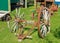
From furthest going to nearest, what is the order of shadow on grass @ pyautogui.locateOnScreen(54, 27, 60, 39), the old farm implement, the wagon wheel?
shadow on grass @ pyautogui.locateOnScreen(54, 27, 60, 39) < the wagon wheel < the old farm implement

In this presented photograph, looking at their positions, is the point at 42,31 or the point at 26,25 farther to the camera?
the point at 26,25

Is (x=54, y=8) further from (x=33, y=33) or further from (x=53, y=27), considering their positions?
(x=33, y=33)

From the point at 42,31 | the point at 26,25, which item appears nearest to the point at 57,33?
the point at 42,31

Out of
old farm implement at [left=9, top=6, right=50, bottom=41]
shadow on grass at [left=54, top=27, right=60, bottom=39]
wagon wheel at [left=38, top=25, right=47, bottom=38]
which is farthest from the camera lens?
shadow on grass at [left=54, top=27, right=60, bottom=39]

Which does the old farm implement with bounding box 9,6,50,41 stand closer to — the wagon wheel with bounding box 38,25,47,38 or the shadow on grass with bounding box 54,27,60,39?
the wagon wheel with bounding box 38,25,47,38

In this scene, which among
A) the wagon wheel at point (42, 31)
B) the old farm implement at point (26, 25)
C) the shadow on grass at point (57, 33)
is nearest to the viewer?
the old farm implement at point (26, 25)

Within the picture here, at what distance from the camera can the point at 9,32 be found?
11.4m

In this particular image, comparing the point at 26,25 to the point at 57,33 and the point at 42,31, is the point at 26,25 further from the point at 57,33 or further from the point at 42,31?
the point at 57,33

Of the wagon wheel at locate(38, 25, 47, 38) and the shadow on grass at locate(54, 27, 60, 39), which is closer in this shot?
the wagon wheel at locate(38, 25, 47, 38)

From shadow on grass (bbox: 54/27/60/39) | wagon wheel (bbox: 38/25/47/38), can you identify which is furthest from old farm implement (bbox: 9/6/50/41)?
shadow on grass (bbox: 54/27/60/39)

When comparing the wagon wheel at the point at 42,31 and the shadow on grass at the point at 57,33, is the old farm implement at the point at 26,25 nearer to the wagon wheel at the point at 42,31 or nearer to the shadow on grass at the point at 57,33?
the wagon wheel at the point at 42,31

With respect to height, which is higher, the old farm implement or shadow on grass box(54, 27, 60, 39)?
the old farm implement

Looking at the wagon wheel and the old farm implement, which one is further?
the wagon wheel

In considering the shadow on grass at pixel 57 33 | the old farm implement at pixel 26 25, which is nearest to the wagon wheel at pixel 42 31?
the old farm implement at pixel 26 25
